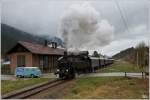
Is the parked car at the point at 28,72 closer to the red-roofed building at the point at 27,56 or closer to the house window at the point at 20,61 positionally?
the red-roofed building at the point at 27,56

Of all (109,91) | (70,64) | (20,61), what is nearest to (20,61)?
(20,61)

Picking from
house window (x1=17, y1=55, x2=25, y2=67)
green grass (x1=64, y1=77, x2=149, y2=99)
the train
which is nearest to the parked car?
the train

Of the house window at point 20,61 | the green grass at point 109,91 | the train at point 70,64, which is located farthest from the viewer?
the house window at point 20,61

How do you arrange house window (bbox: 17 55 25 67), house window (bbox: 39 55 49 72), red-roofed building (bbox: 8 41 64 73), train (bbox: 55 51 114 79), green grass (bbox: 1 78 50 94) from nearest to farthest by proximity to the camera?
1. green grass (bbox: 1 78 50 94)
2. train (bbox: 55 51 114 79)
3. red-roofed building (bbox: 8 41 64 73)
4. house window (bbox: 17 55 25 67)
5. house window (bbox: 39 55 49 72)

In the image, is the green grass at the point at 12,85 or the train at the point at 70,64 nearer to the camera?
the green grass at the point at 12,85

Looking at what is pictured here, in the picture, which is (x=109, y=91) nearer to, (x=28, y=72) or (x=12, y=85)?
(x=12, y=85)

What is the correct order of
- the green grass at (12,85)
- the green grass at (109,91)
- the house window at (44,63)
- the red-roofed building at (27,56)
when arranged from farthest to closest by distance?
the house window at (44,63) < the red-roofed building at (27,56) < the green grass at (12,85) < the green grass at (109,91)

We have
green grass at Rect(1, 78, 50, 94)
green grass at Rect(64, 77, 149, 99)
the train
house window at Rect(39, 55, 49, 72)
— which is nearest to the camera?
green grass at Rect(64, 77, 149, 99)

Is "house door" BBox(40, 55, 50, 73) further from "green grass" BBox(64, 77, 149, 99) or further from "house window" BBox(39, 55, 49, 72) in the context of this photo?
"green grass" BBox(64, 77, 149, 99)

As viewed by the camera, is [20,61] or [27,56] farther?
[20,61]

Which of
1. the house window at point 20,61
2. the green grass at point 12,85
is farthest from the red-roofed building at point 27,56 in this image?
the green grass at point 12,85

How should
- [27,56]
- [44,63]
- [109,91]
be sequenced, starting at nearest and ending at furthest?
[109,91], [27,56], [44,63]

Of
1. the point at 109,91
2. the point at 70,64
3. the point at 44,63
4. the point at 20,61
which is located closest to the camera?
the point at 109,91

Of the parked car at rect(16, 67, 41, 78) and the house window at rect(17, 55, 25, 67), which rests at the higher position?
the house window at rect(17, 55, 25, 67)
